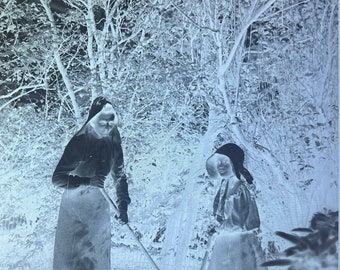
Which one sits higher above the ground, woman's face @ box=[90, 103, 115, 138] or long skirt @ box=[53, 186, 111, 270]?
woman's face @ box=[90, 103, 115, 138]

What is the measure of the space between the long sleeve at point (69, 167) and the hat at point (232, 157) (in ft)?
1.88

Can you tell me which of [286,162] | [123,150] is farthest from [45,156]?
[286,162]

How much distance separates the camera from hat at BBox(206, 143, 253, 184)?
2.32 meters

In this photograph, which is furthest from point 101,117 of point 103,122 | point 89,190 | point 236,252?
point 236,252

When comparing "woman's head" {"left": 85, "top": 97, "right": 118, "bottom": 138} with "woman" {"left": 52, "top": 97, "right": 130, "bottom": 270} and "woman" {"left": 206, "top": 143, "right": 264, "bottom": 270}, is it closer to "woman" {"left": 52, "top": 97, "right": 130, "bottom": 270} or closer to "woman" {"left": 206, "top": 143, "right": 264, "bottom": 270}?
"woman" {"left": 52, "top": 97, "right": 130, "bottom": 270}

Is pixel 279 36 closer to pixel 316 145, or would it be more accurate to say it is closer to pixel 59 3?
pixel 316 145

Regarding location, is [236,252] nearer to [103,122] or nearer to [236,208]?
[236,208]

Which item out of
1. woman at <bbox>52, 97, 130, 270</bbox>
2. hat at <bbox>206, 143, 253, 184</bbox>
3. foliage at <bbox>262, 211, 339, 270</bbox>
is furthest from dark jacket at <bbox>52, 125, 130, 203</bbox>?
foliage at <bbox>262, 211, 339, 270</bbox>

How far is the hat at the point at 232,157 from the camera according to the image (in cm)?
232

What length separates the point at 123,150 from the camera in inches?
91.4

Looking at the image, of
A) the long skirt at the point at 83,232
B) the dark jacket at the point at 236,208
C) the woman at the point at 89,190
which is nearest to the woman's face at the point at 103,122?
the woman at the point at 89,190

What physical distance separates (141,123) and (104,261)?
0.65m

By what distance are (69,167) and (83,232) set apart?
30 centimetres

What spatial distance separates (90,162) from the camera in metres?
2.29
